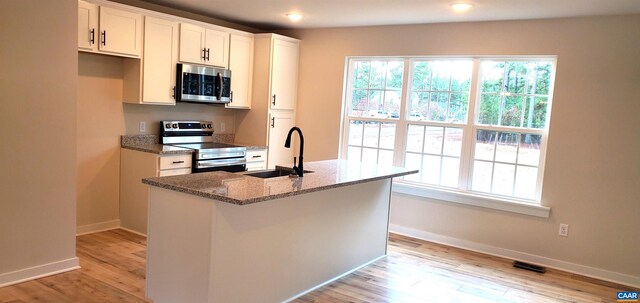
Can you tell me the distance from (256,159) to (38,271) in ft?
8.28

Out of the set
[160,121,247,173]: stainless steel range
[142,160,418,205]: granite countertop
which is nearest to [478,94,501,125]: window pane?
[142,160,418,205]: granite countertop

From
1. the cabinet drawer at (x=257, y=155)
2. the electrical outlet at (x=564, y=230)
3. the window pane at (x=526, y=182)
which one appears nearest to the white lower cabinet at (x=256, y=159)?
the cabinet drawer at (x=257, y=155)

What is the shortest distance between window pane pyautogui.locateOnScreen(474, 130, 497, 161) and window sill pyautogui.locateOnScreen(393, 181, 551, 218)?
0.42 m

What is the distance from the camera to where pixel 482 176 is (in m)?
4.82

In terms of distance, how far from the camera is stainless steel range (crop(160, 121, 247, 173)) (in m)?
4.71

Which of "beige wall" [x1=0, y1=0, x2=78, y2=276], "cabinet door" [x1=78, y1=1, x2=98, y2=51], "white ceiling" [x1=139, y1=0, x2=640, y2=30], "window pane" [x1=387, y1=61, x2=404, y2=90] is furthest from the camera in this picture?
"window pane" [x1=387, y1=61, x2=404, y2=90]

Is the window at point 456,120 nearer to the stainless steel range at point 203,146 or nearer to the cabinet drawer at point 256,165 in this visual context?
the cabinet drawer at point 256,165

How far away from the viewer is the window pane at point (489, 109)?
4719mm

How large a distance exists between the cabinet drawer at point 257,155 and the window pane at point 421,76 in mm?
1861

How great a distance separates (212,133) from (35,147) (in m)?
2.42

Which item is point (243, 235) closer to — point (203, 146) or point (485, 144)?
A: point (203, 146)

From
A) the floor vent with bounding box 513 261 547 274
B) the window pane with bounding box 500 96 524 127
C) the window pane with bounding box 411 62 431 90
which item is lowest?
the floor vent with bounding box 513 261 547 274

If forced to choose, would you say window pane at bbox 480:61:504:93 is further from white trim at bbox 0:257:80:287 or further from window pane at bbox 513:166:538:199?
white trim at bbox 0:257:80:287

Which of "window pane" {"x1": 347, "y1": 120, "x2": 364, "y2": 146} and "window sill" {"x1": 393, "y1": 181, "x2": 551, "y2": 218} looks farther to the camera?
"window pane" {"x1": 347, "y1": 120, "x2": 364, "y2": 146}
